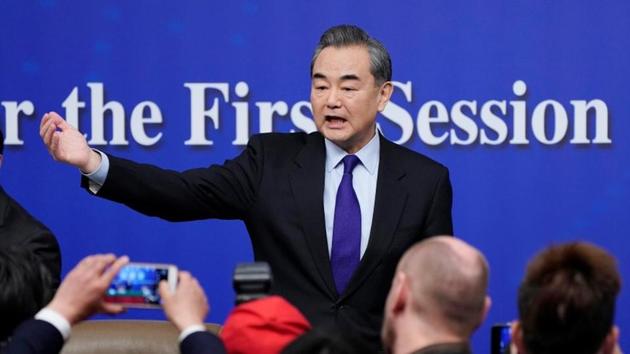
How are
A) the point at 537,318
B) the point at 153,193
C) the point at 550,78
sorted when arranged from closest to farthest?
the point at 537,318 < the point at 153,193 < the point at 550,78

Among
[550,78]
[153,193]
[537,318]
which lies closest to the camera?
[537,318]

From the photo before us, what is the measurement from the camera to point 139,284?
7.37 ft

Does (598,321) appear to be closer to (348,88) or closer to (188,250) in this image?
(348,88)

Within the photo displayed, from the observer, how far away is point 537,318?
7.33 feet

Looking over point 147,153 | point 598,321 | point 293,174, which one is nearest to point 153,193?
point 293,174

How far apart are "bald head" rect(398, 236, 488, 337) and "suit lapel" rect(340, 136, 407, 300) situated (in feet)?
3.73

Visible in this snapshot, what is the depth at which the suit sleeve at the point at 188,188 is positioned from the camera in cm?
339

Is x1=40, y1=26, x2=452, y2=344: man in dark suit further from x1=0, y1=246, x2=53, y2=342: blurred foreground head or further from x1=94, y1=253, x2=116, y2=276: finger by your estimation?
x1=94, y1=253, x2=116, y2=276: finger

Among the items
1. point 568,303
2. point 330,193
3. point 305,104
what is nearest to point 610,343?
point 568,303

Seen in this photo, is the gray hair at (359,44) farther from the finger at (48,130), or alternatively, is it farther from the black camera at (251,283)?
the black camera at (251,283)

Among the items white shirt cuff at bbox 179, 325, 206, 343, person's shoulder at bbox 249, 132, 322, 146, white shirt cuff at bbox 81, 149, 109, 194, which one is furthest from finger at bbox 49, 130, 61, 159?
white shirt cuff at bbox 179, 325, 206, 343

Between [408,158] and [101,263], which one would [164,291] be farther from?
[408,158]

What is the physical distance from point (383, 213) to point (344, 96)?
1.04 ft

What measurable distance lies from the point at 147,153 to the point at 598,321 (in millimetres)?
2577
